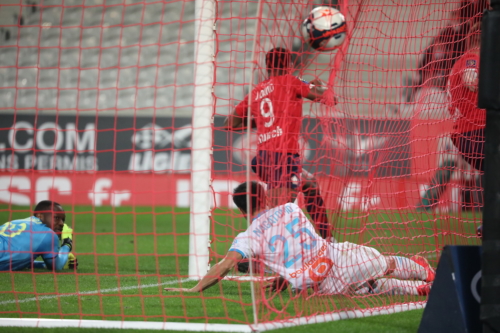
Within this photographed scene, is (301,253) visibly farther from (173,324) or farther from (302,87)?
(302,87)

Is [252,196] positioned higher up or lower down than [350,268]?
higher up

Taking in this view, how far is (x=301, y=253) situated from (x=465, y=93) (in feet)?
7.17

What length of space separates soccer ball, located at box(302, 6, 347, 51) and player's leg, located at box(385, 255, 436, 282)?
1524 millimetres

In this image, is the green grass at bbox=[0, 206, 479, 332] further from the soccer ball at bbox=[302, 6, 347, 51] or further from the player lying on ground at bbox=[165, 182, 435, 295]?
the soccer ball at bbox=[302, 6, 347, 51]

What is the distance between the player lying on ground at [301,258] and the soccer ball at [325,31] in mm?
1045

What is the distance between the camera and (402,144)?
4.68 metres

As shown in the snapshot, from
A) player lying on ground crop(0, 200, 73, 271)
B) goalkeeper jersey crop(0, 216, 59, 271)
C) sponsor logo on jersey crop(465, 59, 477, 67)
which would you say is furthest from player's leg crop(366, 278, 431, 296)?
goalkeeper jersey crop(0, 216, 59, 271)

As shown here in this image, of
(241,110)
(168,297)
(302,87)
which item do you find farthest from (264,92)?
(168,297)

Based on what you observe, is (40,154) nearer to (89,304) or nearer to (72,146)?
(72,146)

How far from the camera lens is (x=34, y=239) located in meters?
5.14

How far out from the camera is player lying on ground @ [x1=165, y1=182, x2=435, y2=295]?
12.1 feet

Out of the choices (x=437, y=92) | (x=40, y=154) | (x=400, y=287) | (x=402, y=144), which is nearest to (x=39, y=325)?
(x=400, y=287)

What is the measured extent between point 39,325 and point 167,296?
0.94 metres

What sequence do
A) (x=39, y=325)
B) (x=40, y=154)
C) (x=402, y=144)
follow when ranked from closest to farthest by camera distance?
(x=39, y=325), (x=402, y=144), (x=40, y=154)
